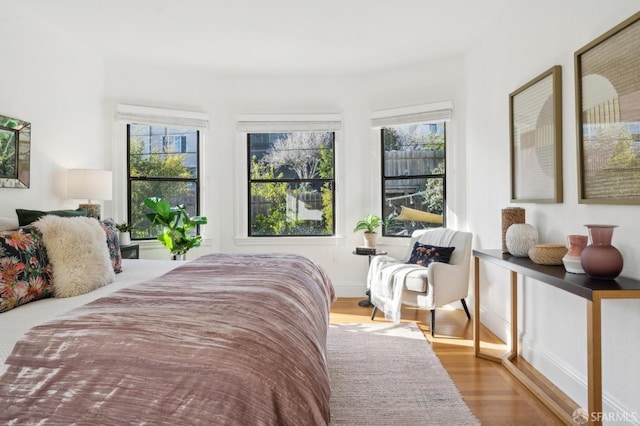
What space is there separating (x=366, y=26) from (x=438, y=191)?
77.5 inches

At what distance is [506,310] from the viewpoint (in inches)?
132

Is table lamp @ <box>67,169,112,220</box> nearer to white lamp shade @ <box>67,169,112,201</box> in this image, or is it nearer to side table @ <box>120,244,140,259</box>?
white lamp shade @ <box>67,169,112,201</box>

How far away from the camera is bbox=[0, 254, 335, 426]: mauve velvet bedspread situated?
106cm

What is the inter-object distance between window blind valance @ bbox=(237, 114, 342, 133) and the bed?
11.8 feet

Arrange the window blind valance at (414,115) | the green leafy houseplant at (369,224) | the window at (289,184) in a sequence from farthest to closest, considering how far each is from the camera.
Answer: the window at (289,184) < the green leafy houseplant at (369,224) < the window blind valance at (414,115)

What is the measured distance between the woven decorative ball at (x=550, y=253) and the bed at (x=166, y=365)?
4.82 ft

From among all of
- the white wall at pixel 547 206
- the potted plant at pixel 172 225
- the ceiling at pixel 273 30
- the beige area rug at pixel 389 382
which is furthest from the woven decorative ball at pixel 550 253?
the potted plant at pixel 172 225

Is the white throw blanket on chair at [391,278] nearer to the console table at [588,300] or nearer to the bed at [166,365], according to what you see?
the console table at [588,300]

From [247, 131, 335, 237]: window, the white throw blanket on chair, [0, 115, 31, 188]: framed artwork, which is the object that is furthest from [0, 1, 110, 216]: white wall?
the white throw blanket on chair

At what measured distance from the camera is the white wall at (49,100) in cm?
316

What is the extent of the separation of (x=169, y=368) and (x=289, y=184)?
4.07 meters

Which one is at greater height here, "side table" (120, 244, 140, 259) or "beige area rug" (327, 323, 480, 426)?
"side table" (120, 244, 140, 259)

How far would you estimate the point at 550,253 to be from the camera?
90.8 inches

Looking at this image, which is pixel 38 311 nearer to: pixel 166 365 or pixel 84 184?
pixel 166 365
